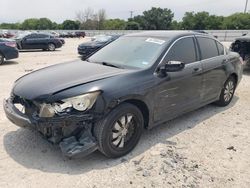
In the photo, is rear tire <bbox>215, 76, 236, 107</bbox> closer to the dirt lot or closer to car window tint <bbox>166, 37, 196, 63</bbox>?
the dirt lot

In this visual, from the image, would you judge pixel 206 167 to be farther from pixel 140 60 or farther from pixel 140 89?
pixel 140 60

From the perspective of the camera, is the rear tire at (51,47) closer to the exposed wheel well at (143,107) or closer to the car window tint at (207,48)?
the car window tint at (207,48)

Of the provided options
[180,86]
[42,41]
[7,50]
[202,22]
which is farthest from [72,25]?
[180,86]

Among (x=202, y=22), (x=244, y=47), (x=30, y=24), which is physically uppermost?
(x=202, y=22)

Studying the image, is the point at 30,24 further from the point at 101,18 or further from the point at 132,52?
the point at 132,52

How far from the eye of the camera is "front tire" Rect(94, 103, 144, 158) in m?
3.40

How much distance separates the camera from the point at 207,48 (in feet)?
17.3

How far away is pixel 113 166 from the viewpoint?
353cm

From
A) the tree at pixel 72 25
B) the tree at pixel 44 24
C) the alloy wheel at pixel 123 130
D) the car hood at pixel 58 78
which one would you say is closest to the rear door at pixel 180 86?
the alloy wheel at pixel 123 130

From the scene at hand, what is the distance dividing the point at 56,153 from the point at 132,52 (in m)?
1.91

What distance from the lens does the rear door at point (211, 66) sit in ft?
16.6

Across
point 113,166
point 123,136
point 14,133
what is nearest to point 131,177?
point 113,166

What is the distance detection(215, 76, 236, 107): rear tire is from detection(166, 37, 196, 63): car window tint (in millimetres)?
1418

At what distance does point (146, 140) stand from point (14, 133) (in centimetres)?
207
